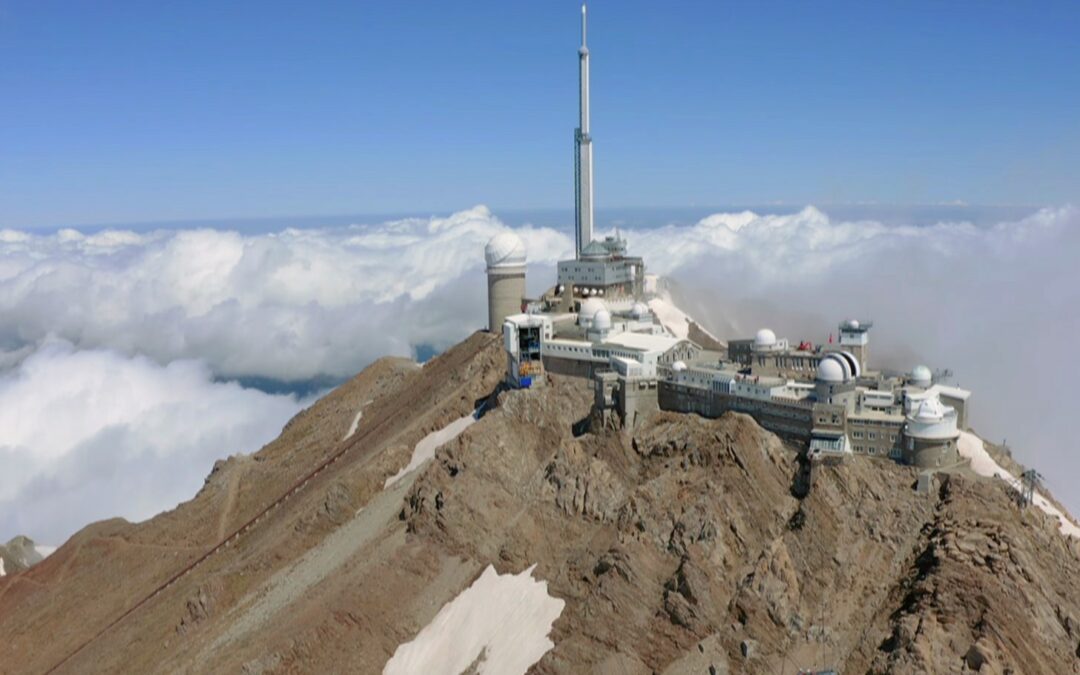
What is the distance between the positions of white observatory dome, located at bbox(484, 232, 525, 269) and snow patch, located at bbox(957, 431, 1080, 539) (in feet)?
209

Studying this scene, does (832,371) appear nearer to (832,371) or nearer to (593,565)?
(832,371)

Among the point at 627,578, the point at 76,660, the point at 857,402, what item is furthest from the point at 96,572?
the point at 857,402

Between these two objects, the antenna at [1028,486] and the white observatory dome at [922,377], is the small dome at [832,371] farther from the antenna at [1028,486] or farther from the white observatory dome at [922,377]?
the antenna at [1028,486]

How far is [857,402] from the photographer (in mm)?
72875

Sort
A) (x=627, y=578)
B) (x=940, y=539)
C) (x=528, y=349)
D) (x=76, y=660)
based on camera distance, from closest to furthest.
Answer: (x=940, y=539) < (x=627, y=578) < (x=76, y=660) < (x=528, y=349)

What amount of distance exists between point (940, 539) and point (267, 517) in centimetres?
6647

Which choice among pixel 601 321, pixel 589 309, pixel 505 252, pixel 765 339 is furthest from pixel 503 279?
pixel 765 339

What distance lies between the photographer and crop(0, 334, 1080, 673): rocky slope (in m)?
60.7

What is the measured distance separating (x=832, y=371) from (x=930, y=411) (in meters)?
7.71

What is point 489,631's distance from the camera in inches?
2795

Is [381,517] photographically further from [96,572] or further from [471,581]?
[96,572]

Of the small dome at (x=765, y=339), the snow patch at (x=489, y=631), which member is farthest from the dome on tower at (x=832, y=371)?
the snow patch at (x=489, y=631)

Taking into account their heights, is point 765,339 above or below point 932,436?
above

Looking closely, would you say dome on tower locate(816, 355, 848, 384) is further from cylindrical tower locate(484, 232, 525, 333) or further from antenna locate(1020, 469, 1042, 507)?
cylindrical tower locate(484, 232, 525, 333)
